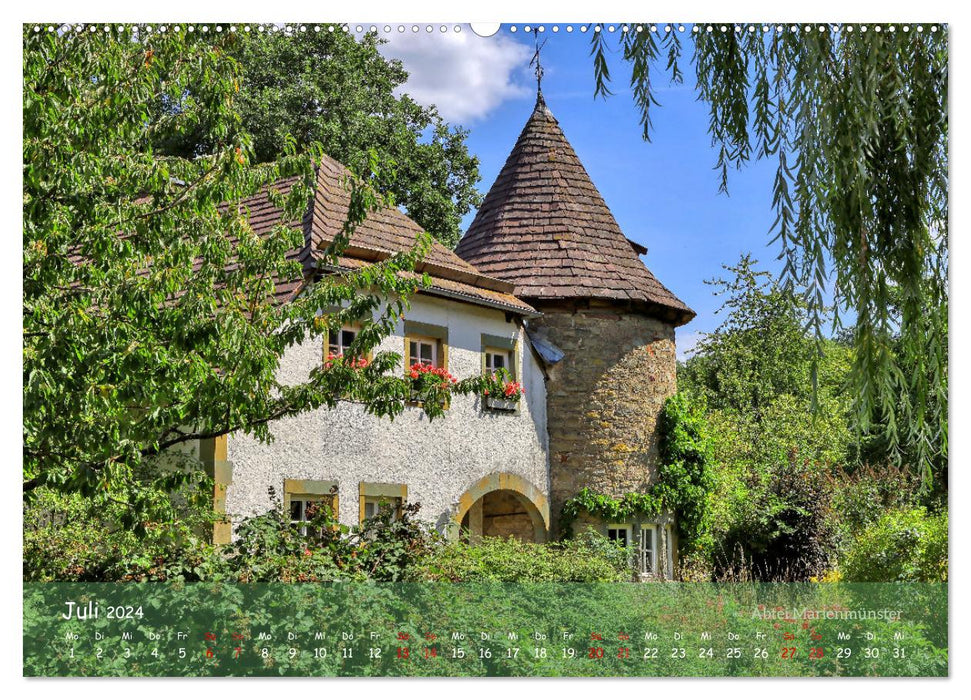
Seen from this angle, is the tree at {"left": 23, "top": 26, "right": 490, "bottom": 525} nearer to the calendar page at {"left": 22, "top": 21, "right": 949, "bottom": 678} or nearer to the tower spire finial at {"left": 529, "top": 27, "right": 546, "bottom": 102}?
the calendar page at {"left": 22, "top": 21, "right": 949, "bottom": 678}

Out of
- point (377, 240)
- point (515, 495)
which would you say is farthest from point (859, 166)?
point (515, 495)

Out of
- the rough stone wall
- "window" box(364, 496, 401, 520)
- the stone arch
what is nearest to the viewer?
"window" box(364, 496, 401, 520)

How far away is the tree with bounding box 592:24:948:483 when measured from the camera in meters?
4.84

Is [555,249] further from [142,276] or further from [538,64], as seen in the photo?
[142,276]

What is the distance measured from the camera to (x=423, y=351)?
487 inches

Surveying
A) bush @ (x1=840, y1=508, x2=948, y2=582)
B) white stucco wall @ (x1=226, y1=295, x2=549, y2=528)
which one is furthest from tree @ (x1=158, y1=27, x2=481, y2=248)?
bush @ (x1=840, y1=508, x2=948, y2=582)

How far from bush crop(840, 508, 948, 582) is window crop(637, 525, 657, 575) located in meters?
3.22

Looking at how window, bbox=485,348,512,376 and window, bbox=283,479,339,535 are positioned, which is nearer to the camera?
window, bbox=283,479,339,535

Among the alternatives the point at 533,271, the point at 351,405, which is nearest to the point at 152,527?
the point at 351,405

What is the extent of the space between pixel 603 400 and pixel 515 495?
1632 millimetres

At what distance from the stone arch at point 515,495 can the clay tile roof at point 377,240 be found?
6.83 feet

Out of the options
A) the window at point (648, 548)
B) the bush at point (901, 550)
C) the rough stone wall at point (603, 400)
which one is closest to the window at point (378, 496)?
the rough stone wall at point (603, 400)

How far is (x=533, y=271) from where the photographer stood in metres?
13.8

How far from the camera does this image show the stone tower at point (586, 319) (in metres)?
13.3
